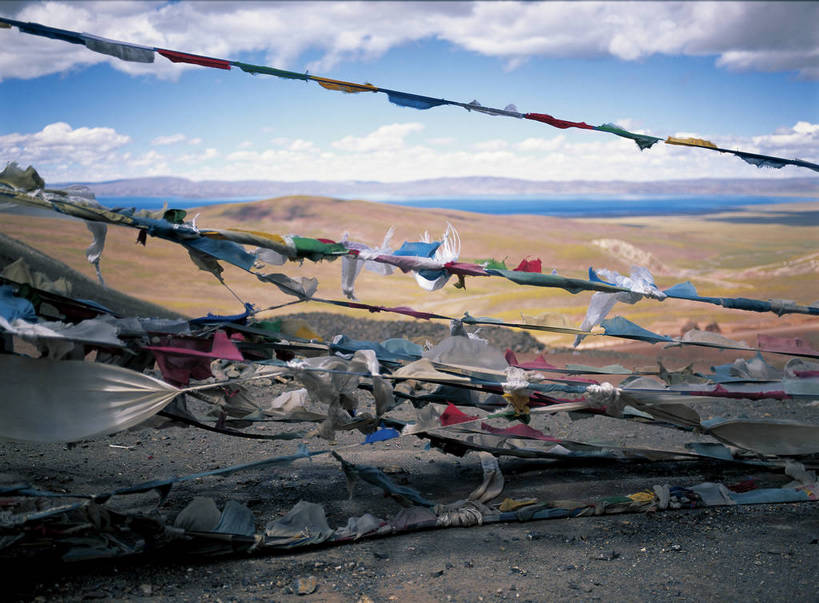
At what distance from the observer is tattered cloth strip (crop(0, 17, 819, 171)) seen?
2.38 metres

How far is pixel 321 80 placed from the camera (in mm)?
2525

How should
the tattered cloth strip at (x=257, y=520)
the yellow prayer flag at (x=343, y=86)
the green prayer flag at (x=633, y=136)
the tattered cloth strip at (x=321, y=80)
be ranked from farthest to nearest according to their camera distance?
the green prayer flag at (x=633, y=136)
the yellow prayer flag at (x=343, y=86)
the tattered cloth strip at (x=321, y=80)
the tattered cloth strip at (x=257, y=520)

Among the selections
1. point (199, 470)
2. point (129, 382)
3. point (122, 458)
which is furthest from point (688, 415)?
point (122, 458)

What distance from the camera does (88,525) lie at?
2150mm

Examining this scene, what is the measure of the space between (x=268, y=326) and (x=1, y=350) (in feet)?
3.15

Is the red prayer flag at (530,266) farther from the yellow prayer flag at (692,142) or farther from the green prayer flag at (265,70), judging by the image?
the green prayer flag at (265,70)

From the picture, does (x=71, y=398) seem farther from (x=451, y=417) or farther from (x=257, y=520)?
(x=451, y=417)

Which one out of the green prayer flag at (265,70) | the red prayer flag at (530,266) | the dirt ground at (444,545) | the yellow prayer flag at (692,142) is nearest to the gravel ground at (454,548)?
the dirt ground at (444,545)

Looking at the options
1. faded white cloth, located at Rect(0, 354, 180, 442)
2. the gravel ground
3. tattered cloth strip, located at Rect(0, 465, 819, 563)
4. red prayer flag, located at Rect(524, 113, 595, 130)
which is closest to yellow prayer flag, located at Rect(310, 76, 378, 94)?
red prayer flag, located at Rect(524, 113, 595, 130)

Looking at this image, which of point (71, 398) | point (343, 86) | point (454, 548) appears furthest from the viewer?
point (343, 86)

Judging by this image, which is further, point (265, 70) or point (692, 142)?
point (692, 142)

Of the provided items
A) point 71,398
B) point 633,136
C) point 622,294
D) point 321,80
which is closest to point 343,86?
point 321,80

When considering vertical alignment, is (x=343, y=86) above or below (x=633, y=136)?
above

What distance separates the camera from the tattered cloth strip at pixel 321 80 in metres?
2.38
